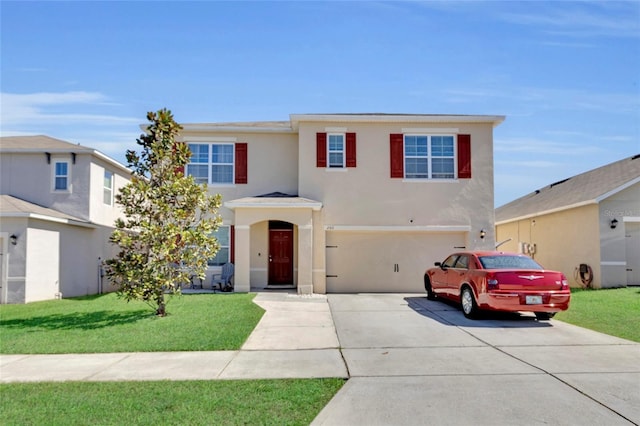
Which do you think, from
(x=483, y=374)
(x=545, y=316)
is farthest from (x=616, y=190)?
(x=483, y=374)

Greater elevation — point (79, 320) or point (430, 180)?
point (430, 180)

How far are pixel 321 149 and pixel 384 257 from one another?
15.0 feet

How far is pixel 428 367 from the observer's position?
21.2 ft

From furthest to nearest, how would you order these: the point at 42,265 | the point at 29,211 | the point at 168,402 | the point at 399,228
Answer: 1. the point at 399,228
2. the point at 42,265
3. the point at 29,211
4. the point at 168,402

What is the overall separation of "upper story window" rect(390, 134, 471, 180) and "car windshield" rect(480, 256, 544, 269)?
635 cm

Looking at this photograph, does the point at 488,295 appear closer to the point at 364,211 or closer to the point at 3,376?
the point at 364,211

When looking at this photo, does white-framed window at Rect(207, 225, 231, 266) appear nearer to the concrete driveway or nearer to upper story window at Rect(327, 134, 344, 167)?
upper story window at Rect(327, 134, 344, 167)

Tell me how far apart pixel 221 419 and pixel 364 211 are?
12.3 metres

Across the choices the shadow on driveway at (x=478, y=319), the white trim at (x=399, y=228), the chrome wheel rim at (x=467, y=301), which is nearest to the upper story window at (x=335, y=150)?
the white trim at (x=399, y=228)

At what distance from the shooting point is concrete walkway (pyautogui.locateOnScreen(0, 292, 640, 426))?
15.9 ft

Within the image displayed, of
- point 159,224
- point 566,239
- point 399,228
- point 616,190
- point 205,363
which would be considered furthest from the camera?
point 566,239

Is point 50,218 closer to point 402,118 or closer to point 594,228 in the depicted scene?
point 402,118

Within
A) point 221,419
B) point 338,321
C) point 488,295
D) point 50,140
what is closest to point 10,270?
point 50,140

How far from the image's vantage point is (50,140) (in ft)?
58.3
